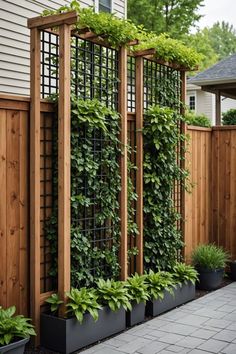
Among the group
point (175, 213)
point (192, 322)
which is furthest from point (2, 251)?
point (175, 213)

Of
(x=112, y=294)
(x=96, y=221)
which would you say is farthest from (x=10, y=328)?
(x=96, y=221)

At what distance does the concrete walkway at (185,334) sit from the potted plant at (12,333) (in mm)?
623

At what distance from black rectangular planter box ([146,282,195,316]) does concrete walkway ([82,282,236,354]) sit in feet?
0.22

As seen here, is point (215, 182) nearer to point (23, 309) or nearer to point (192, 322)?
point (192, 322)

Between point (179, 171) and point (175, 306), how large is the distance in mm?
1446

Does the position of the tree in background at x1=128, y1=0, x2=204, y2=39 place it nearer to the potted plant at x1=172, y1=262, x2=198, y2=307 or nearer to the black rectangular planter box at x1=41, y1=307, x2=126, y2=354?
the potted plant at x1=172, y1=262, x2=198, y2=307

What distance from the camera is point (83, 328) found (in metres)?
3.70

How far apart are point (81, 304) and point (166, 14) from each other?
16.9 metres

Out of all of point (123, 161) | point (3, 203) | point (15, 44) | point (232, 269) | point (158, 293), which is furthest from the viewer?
point (15, 44)

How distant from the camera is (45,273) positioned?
12.6 ft

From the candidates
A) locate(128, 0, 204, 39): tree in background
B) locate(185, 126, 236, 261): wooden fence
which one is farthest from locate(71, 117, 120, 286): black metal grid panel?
locate(128, 0, 204, 39): tree in background

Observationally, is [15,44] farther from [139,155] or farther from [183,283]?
[183,283]

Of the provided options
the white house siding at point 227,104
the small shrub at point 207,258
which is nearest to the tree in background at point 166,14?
the white house siding at point 227,104

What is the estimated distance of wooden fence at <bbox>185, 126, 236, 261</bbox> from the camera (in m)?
6.15
